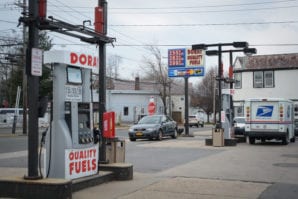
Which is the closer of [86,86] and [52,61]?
[52,61]

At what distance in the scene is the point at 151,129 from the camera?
28.2 m

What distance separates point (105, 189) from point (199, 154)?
30.8 feet

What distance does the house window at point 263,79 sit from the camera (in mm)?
48969

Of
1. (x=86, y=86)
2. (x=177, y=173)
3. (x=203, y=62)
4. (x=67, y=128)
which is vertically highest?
(x=203, y=62)

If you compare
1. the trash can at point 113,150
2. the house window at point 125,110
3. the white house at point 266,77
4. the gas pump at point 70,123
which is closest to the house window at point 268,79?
the white house at point 266,77

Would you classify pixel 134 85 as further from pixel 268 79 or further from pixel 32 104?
pixel 32 104

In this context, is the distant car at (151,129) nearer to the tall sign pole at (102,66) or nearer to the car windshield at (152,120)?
the car windshield at (152,120)

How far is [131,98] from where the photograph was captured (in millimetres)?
72688

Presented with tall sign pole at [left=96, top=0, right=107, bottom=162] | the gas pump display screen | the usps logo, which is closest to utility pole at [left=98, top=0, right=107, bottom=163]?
tall sign pole at [left=96, top=0, right=107, bottom=162]

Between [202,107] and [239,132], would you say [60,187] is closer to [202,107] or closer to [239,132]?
[239,132]

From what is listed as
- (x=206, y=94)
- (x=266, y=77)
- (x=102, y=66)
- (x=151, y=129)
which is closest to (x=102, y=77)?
(x=102, y=66)

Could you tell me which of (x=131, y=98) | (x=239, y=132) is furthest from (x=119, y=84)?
(x=239, y=132)

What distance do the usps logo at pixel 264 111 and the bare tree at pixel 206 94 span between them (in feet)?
190

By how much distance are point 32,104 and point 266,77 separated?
42898 millimetres
